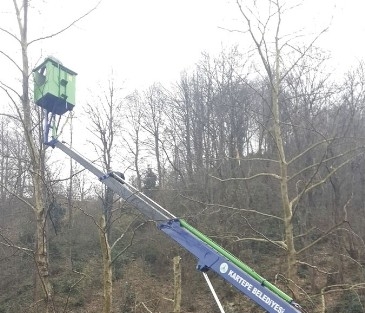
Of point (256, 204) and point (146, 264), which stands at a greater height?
point (256, 204)

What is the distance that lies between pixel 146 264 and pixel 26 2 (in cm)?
1655

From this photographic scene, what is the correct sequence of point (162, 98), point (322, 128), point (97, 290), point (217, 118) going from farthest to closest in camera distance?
point (162, 98), point (217, 118), point (97, 290), point (322, 128)

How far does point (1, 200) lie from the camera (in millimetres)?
24688

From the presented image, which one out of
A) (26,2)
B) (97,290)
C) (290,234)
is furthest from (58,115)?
(97,290)

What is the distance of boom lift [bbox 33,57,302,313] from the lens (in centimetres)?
549

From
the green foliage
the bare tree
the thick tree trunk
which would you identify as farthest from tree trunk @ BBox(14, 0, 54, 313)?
the green foliage

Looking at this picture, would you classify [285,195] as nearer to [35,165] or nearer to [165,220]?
[165,220]

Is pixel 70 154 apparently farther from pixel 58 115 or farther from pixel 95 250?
pixel 95 250

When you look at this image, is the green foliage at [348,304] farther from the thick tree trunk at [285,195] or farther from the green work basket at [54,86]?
the green work basket at [54,86]

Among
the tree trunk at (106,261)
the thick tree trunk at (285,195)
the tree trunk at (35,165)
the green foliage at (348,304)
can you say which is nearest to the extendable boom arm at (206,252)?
the tree trunk at (106,261)

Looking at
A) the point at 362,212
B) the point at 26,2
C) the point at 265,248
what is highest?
the point at 26,2

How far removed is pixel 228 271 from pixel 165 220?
1.26m

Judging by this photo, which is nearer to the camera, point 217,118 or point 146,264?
point 146,264

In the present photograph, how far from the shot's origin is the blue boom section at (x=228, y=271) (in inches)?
212
